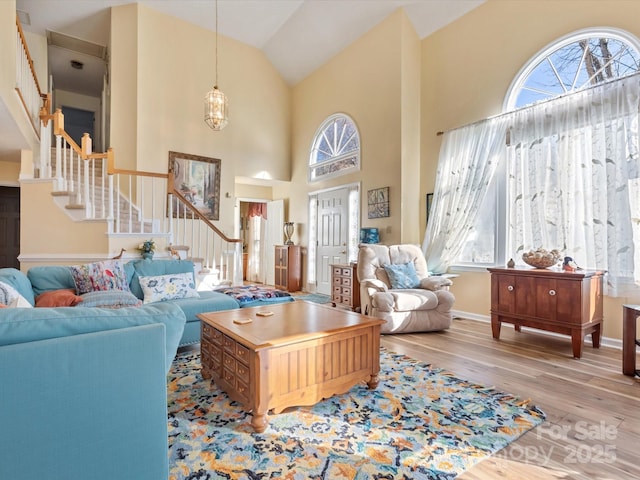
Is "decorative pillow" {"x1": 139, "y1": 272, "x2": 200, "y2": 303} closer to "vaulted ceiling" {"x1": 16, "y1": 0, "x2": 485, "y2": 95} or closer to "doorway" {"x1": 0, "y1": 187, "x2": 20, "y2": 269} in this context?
"doorway" {"x1": 0, "y1": 187, "x2": 20, "y2": 269}

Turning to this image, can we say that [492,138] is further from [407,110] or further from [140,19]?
[140,19]

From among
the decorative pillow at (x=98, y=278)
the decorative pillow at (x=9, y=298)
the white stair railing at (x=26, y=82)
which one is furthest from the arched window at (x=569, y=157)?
the white stair railing at (x=26, y=82)

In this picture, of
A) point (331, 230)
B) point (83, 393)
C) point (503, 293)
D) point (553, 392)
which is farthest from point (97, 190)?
point (553, 392)

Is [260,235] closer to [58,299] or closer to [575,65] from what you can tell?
[58,299]

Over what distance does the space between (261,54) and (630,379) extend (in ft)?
25.8

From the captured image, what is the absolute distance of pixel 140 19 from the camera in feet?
19.0

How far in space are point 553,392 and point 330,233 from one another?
4653 mm

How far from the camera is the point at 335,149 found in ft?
22.0

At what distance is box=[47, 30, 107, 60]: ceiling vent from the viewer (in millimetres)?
6310

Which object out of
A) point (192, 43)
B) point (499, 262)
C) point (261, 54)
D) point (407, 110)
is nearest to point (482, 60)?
point (407, 110)

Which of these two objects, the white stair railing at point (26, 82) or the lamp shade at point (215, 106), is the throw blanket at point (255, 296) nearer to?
the lamp shade at point (215, 106)

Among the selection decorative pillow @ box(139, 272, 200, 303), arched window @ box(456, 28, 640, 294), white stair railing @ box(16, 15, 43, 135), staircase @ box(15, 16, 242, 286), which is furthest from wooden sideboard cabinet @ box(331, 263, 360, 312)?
white stair railing @ box(16, 15, 43, 135)

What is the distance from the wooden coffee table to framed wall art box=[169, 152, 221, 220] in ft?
14.0

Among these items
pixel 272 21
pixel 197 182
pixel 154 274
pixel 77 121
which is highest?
pixel 272 21
